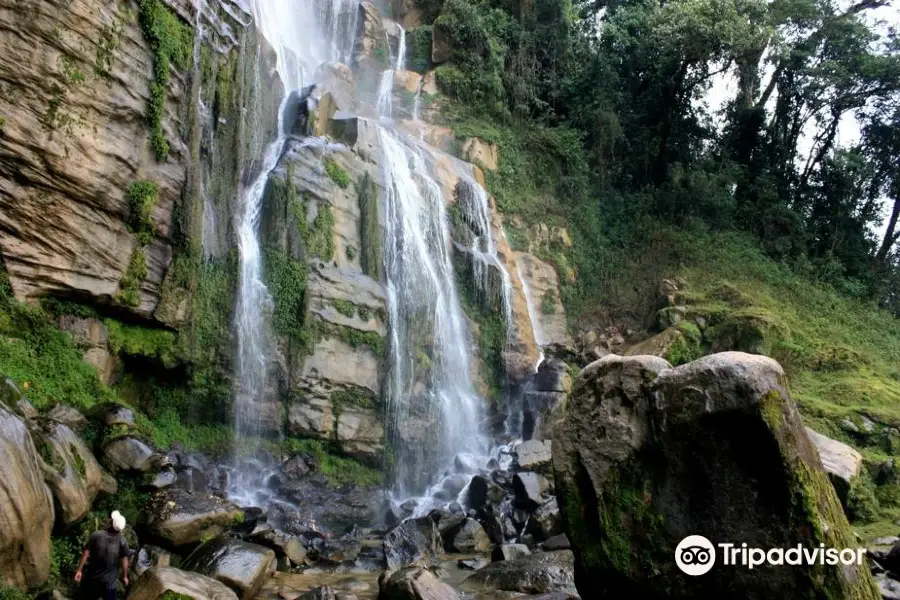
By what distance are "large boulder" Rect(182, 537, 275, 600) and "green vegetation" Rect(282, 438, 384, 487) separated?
14.7 feet

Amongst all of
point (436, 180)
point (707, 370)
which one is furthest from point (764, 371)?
point (436, 180)

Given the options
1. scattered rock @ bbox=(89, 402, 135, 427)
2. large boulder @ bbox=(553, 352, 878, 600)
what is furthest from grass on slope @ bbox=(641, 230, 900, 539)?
scattered rock @ bbox=(89, 402, 135, 427)

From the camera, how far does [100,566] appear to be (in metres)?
6.72

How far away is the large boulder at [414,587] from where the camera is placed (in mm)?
7703

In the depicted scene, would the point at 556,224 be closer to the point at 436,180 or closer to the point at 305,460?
the point at 436,180

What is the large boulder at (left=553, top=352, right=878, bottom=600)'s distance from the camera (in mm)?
4707

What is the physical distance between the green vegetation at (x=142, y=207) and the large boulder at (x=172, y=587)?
683 cm

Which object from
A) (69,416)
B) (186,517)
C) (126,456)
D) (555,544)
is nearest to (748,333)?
(555,544)

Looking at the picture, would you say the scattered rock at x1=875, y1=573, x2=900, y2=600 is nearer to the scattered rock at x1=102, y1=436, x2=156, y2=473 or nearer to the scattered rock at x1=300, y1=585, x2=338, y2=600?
the scattered rock at x1=300, y1=585, x2=338, y2=600

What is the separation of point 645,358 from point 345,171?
12104 millimetres

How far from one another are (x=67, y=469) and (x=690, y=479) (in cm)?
702

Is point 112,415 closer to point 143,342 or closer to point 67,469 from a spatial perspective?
point 67,469

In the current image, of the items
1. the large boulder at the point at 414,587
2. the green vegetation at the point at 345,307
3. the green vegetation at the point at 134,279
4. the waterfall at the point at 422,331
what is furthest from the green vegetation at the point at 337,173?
the large boulder at the point at 414,587

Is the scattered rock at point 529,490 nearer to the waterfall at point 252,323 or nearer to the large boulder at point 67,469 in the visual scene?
the waterfall at point 252,323
